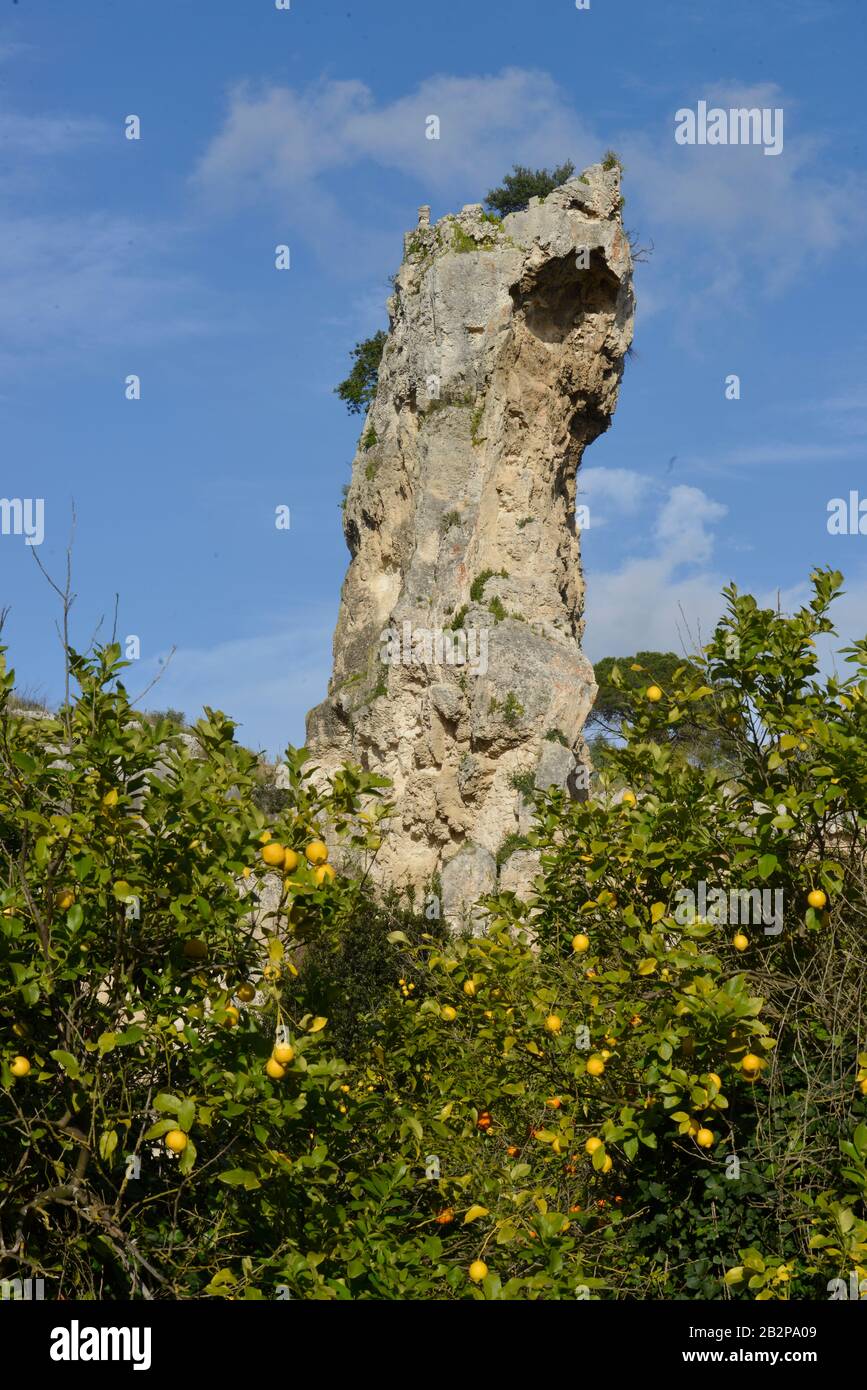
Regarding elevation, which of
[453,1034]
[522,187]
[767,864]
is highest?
[522,187]

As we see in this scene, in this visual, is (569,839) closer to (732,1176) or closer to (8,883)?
(732,1176)

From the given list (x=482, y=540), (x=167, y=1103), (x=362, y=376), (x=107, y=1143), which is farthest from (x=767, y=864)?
(x=362, y=376)

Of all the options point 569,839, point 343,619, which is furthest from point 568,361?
point 569,839

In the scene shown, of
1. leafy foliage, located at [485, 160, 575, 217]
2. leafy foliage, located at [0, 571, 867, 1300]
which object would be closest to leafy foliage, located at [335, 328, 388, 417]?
leafy foliage, located at [485, 160, 575, 217]

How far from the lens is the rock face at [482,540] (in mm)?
17203

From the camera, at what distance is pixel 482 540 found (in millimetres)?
18375

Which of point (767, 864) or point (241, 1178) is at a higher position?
point (767, 864)

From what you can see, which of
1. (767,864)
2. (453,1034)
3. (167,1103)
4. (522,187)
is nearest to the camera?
(167,1103)

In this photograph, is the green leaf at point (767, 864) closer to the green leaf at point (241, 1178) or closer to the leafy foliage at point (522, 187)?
the green leaf at point (241, 1178)

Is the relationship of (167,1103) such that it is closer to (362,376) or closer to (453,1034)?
(453,1034)

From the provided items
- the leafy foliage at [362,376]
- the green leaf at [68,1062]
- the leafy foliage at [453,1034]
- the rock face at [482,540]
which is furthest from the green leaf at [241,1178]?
the leafy foliage at [362,376]

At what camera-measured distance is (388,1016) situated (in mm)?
5820

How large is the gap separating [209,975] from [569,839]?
217 cm

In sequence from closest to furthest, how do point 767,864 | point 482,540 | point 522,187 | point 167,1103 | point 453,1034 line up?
point 167,1103 < point 767,864 < point 453,1034 < point 482,540 < point 522,187
